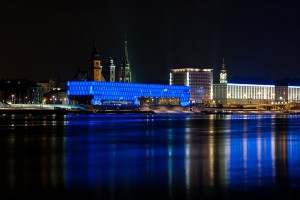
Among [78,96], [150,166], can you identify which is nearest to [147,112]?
[78,96]

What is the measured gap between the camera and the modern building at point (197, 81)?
18350 cm

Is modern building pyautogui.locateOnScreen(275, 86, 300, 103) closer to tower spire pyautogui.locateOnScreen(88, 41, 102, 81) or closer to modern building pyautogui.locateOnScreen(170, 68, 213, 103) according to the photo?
modern building pyautogui.locateOnScreen(170, 68, 213, 103)

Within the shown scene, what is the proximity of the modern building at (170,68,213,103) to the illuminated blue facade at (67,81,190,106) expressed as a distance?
22510 mm

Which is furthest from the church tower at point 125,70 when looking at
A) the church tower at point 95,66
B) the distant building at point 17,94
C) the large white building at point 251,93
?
the large white building at point 251,93

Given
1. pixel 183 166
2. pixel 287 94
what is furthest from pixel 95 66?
pixel 183 166

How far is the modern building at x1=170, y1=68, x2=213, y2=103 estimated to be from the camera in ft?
602

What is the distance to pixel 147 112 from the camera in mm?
132000

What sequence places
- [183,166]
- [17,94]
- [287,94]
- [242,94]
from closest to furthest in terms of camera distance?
1. [183,166]
2. [17,94]
3. [242,94]
4. [287,94]

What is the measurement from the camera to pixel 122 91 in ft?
473

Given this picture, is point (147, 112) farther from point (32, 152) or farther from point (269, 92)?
point (32, 152)

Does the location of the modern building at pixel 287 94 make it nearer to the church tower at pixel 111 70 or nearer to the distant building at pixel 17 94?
the church tower at pixel 111 70

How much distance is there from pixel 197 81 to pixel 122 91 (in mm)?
47076

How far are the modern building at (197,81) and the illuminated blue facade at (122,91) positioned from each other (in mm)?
22510

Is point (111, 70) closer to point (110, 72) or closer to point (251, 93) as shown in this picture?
point (110, 72)
